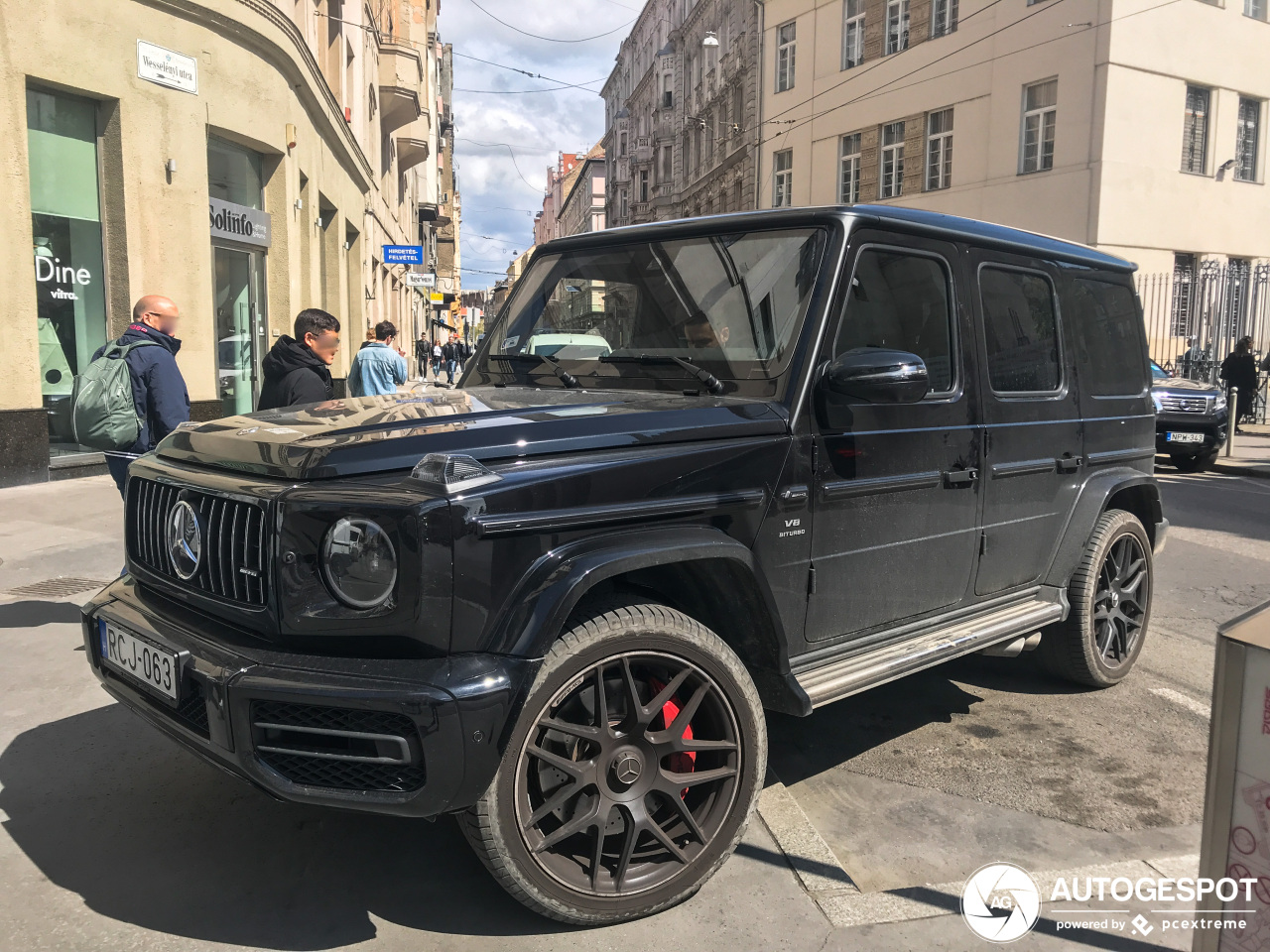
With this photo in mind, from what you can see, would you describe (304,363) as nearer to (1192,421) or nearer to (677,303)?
(677,303)

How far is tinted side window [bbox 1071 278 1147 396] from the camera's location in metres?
4.39

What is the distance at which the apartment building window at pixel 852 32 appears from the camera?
2709cm

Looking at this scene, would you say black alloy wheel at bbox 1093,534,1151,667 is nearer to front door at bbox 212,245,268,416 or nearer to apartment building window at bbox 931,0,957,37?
front door at bbox 212,245,268,416

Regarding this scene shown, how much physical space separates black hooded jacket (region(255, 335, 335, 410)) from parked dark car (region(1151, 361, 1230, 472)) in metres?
11.7

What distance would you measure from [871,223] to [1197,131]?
77.5ft

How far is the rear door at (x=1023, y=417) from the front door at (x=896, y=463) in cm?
15

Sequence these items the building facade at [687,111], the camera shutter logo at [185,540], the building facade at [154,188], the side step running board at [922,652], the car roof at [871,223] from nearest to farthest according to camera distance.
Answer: the camera shutter logo at [185,540], the side step running board at [922,652], the car roof at [871,223], the building facade at [154,188], the building facade at [687,111]

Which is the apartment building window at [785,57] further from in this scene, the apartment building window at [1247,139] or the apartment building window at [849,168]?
the apartment building window at [1247,139]

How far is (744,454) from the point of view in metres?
2.82

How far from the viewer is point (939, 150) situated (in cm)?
2441

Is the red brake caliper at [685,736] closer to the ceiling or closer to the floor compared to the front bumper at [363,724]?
closer to the floor

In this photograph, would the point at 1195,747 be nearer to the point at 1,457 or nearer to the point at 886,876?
the point at 886,876

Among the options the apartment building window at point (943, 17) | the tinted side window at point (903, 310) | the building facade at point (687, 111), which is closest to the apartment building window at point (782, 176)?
the building facade at point (687, 111)

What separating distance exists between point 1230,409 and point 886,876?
1517 centimetres
